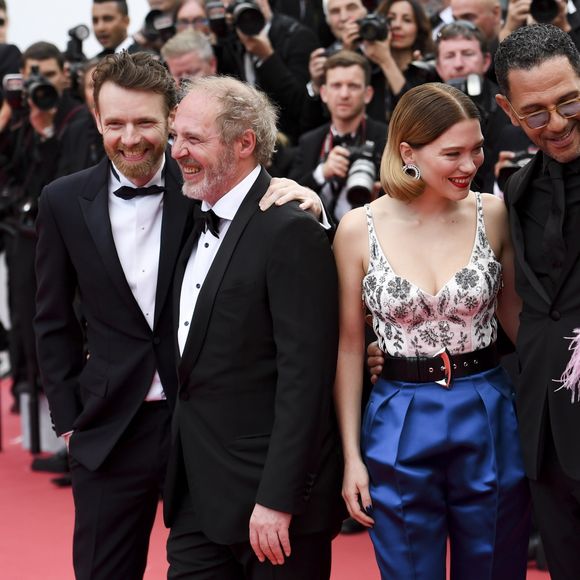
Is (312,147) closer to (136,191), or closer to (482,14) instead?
(482,14)

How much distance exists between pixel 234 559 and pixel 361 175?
2097 mm

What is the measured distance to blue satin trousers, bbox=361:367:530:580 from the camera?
8.87ft

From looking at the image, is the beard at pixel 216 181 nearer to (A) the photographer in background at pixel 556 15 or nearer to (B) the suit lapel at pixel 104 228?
(B) the suit lapel at pixel 104 228

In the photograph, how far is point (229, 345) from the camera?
2684mm

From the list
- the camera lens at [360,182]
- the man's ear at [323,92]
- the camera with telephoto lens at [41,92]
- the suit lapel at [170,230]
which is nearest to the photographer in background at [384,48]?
the man's ear at [323,92]

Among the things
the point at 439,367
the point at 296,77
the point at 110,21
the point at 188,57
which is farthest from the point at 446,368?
the point at 110,21

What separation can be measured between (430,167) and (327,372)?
542 mm

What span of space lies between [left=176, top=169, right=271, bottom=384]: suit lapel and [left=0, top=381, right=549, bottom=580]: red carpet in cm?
172

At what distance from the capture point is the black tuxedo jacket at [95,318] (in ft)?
9.81

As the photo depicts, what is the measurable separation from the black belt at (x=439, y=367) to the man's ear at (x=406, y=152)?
47 centimetres

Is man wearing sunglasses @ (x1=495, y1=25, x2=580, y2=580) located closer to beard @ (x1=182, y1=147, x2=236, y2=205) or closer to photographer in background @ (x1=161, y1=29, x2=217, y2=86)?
beard @ (x1=182, y1=147, x2=236, y2=205)

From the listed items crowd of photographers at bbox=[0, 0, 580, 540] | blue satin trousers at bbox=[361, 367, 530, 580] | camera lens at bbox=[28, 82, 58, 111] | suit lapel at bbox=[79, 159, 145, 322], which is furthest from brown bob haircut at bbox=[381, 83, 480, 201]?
camera lens at bbox=[28, 82, 58, 111]

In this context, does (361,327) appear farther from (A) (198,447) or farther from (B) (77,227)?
(B) (77,227)

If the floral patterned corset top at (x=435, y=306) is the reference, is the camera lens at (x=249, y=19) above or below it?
above
